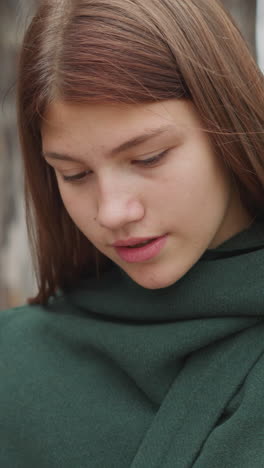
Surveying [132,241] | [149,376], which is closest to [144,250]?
[132,241]

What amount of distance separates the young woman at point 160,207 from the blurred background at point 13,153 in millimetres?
898

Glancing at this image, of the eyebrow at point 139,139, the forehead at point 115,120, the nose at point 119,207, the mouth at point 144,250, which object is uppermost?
the forehead at point 115,120

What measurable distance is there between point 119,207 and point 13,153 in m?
1.23

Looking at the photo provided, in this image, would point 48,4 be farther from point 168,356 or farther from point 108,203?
point 168,356

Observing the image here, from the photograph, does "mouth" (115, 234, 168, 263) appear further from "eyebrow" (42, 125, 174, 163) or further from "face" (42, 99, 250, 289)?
"eyebrow" (42, 125, 174, 163)

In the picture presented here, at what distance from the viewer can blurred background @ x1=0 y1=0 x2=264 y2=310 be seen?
2.08 meters

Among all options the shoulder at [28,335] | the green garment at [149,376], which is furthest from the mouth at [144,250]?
the shoulder at [28,335]

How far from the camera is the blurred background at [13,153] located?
6.82 feet

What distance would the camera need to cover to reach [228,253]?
1.20 metres

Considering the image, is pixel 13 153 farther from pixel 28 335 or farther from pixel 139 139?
pixel 139 139

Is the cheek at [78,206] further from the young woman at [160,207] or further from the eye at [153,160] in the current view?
the eye at [153,160]

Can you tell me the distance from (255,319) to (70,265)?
0.56 m

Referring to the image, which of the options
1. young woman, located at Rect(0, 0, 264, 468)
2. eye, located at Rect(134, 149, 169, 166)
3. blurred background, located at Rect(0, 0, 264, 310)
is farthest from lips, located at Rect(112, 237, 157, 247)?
blurred background, located at Rect(0, 0, 264, 310)

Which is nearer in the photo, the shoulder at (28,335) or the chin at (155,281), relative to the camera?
the chin at (155,281)
